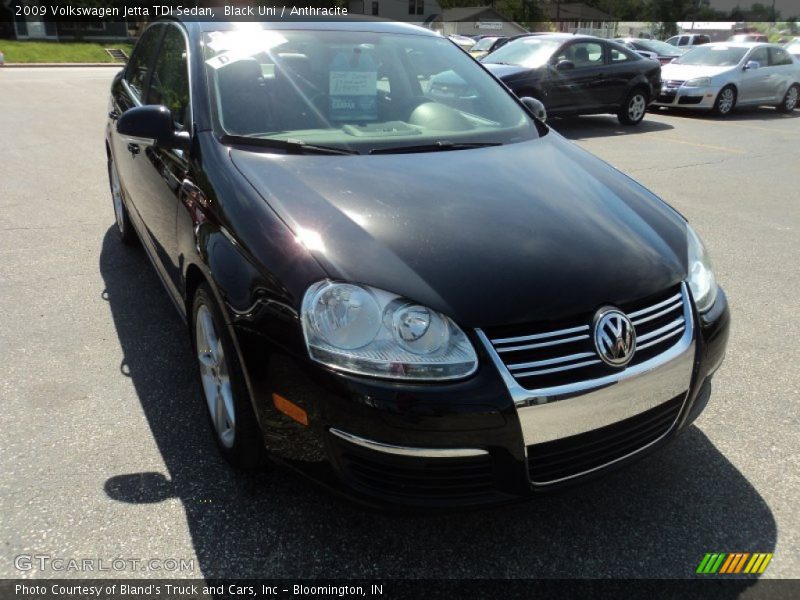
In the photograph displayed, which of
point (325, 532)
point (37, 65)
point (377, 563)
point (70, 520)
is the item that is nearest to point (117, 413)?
point (70, 520)

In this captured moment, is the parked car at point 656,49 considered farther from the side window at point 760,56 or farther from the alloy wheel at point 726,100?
the alloy wheel at point 726,100

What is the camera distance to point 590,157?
322 centimetres

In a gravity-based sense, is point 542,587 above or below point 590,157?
below

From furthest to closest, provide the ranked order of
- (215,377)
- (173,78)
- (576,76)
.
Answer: (576,76)
(173,78)
(215,377)

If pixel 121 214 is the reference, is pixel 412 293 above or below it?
above

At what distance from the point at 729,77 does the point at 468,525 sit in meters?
13.3

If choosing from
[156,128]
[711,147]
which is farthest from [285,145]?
[711,147]

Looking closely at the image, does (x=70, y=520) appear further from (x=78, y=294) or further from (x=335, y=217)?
(x=78, y=294)

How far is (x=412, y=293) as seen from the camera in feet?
6.54

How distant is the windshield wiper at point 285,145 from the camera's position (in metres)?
2.74

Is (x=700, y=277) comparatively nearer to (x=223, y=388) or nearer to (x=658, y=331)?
(x=658, y=331)

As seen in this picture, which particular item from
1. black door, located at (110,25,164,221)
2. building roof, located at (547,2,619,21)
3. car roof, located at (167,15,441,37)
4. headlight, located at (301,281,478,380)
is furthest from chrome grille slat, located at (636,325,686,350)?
building roof, located at (547,2,619,21)

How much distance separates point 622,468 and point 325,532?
1.01 m

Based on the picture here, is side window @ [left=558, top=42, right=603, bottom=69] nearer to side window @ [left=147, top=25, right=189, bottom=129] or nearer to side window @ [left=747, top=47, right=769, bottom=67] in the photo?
side window @ [left=747, top=47, right=769, bottom=67]
